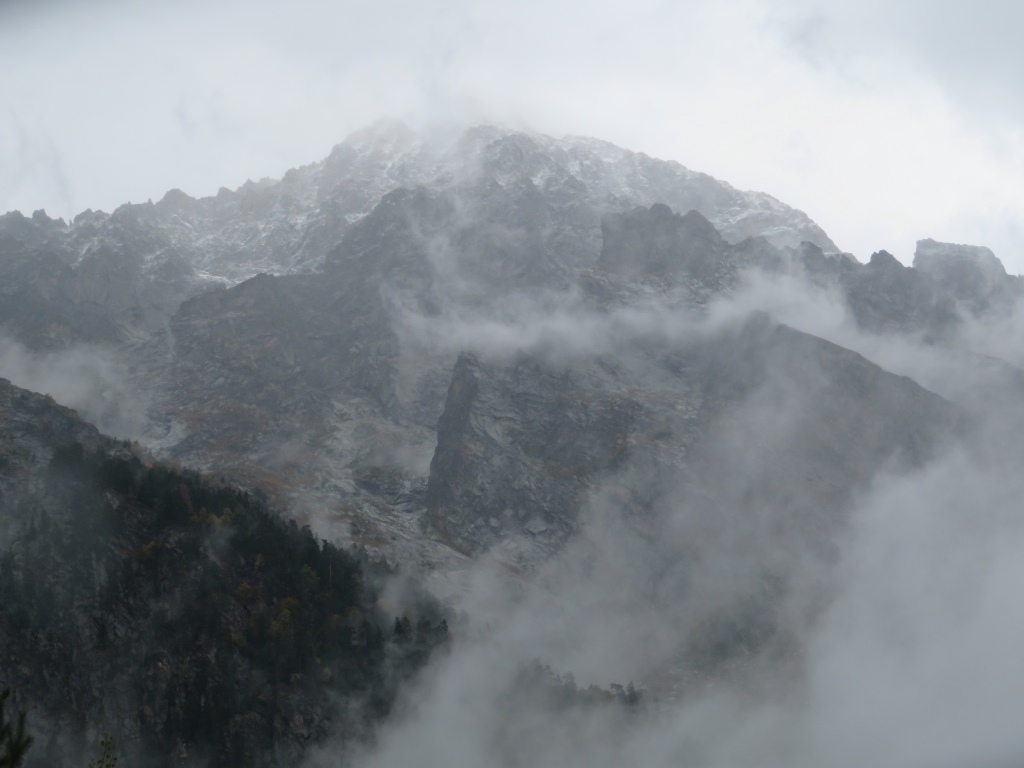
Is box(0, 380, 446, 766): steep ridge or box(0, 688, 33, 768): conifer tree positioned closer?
box(0, 688, 33, 768): conifer tree

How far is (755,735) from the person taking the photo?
173 m

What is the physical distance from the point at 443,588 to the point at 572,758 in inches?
1772

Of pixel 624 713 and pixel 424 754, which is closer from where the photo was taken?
pixel 424 754

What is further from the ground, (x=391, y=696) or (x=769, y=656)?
(x=769, y=656)

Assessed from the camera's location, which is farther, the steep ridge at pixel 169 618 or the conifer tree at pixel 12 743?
the steep ridge at pixel 169 618

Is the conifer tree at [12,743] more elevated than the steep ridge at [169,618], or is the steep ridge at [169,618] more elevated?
the conifer tree at [12,743]

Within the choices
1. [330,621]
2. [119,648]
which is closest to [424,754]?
[330,621]

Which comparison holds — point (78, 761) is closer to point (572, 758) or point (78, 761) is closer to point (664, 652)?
point (572, 758)

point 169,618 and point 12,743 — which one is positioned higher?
point 12,743

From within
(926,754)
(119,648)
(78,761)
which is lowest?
(78,761)

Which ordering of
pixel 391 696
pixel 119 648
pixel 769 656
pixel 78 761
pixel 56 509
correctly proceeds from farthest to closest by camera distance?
pixel 769 656
pixel 391 696
pixel 56 509
pixel 119 648
pixel 78 761

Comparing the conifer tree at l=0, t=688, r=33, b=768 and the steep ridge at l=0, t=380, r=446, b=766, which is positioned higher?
the conifer tree at l=0, t=688, r=33, b=768

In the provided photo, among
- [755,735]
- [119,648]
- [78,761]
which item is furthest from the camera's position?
[755,735]

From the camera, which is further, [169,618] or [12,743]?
[169,618]
